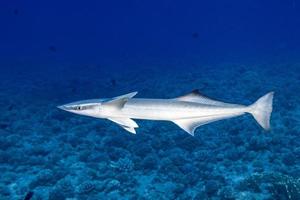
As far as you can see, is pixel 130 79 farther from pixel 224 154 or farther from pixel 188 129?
pixel 188 129

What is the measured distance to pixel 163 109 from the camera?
362 cm

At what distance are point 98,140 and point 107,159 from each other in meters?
2.02

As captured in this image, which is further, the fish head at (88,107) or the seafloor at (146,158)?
the seafloor at (146,158)

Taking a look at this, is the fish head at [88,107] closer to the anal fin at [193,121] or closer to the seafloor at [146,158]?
the anal fin at [193,121]

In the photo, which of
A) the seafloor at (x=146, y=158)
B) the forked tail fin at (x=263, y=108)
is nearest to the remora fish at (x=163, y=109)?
the forked tail fin at (x=263, y=108)

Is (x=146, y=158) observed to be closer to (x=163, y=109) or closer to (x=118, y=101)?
(x=163, y=109)

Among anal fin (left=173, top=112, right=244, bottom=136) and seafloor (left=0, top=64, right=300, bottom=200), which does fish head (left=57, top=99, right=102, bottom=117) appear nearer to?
anal fin (left=173, top=112, right=244, bottom=136)

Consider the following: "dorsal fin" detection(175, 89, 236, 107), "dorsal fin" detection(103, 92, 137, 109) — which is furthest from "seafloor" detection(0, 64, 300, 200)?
"dorsal fin" detection(175, 89, 236, 107)

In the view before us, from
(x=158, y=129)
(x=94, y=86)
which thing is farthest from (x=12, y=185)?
(x=94, y=86)

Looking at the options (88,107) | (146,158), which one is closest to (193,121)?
(88,107)

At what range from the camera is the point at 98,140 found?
13.7 m

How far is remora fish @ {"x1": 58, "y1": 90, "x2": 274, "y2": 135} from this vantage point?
3.59m

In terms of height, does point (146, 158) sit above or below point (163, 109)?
above

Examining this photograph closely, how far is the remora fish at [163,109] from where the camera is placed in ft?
11.8
